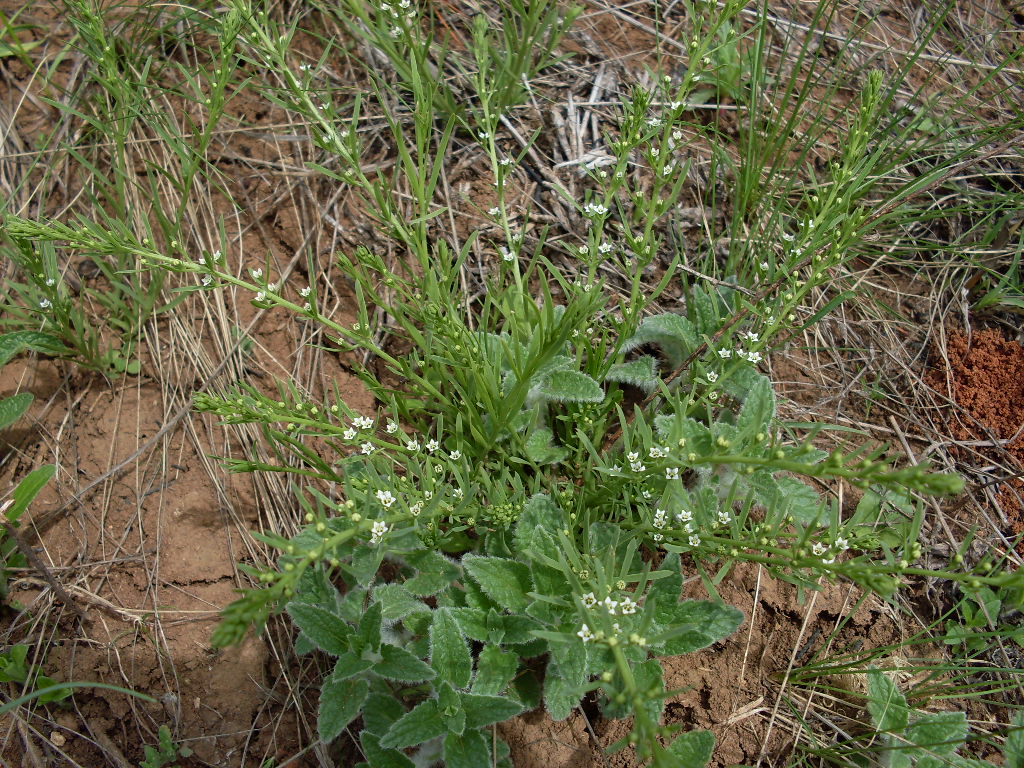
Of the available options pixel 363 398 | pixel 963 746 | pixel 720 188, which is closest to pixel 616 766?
pixel 963 746

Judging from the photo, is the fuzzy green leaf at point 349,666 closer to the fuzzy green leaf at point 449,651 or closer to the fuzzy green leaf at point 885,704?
the fuzzy green leaf at point 449,651

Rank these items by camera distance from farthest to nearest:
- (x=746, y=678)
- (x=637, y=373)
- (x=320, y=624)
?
(x=637, y=373), (x=746, y=678), (x=320, y=624)

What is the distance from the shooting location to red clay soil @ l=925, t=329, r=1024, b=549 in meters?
3.29

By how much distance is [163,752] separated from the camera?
2.76m

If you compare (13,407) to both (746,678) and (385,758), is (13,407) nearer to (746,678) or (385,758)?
(385,758)

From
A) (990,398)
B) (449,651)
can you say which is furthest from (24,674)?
(990,398)

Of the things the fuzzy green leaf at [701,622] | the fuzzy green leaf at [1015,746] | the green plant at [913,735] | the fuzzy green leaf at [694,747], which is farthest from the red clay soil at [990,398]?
the fuzzy green leaf at [694,747]

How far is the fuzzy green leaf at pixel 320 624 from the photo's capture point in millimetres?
2514

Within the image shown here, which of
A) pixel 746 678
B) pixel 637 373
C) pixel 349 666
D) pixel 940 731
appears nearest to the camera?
pixel 349 666

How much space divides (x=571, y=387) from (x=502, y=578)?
78cm

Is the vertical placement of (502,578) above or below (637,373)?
below

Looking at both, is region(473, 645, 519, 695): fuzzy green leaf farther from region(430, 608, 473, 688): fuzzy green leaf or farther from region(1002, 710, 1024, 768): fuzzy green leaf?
region(1002, 710, 1024, 768): fuzzy green leaf

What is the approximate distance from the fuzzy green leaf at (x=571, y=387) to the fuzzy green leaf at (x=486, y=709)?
1126 millimetres

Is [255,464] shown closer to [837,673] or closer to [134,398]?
[134,398]
